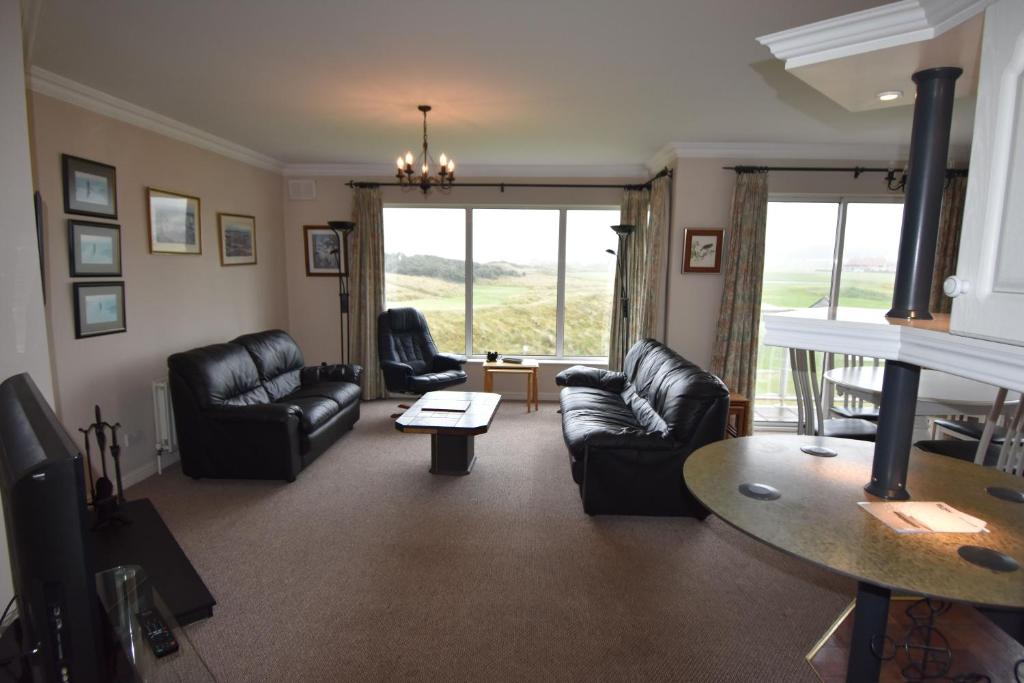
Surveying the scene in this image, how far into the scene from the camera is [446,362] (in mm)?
5848

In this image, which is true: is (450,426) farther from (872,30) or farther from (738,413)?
(872,30)

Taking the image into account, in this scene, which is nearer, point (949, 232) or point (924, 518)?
point (924, 518)

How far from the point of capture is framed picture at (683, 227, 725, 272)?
5039 mm

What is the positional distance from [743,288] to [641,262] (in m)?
1.13

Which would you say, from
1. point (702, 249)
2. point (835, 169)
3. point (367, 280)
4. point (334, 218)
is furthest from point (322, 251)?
point (835, 169)

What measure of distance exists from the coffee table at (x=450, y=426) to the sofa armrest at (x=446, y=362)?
1.34 meters

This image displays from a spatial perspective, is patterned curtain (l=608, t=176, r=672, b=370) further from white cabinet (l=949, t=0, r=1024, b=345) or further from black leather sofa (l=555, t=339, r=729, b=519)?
white cabinet (l=949, t=0, r=1024, b=345)

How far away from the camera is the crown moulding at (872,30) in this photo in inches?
36.6

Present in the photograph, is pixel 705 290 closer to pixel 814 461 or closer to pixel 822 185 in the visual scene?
pixel 822 185

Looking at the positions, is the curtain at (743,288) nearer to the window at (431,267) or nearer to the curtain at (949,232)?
the curtain at (949,232)

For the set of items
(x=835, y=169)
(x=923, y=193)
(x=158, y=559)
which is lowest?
(x=158, y=559)

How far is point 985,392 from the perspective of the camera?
3.32 m

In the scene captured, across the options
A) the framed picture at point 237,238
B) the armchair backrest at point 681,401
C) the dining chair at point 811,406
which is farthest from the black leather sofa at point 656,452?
the framed picture at point 237,238

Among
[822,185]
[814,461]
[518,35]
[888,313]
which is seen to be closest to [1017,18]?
[888,313]
